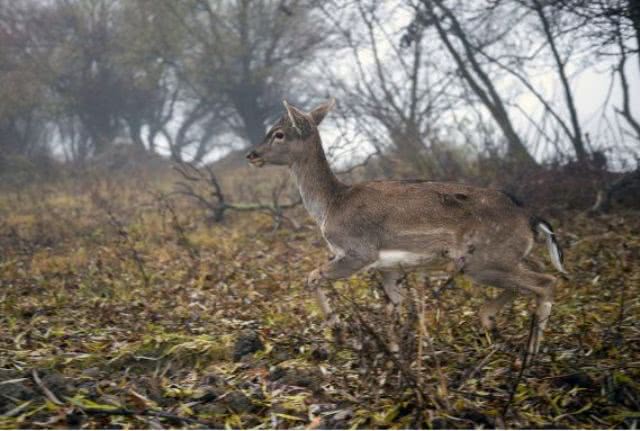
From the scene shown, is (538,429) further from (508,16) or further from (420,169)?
(508,16)

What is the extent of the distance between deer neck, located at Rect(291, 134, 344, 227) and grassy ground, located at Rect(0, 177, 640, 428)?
0.99 meters

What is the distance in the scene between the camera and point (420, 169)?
46.0 feet

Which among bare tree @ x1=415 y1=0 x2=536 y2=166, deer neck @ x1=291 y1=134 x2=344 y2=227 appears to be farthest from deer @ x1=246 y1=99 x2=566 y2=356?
bare tree @ x1=415 y1=0 x2=536 y2=166

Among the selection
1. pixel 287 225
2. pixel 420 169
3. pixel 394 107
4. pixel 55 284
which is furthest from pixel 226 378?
pixel 394 107

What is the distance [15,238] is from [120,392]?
328 inches

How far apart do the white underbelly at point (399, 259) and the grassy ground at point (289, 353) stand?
0.19 m

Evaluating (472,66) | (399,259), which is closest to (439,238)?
(399,259)

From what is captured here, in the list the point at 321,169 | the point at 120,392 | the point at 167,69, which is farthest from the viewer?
the point at 167,69

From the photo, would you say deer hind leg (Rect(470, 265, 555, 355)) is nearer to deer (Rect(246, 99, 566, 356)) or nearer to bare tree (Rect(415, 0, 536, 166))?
deer (Rect(246, 99, 566, 356))

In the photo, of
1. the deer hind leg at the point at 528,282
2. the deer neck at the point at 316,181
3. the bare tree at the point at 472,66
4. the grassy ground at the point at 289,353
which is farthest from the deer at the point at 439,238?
the bare tree at the point at 472,66

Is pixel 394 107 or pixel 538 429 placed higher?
Result: pixel 394 107

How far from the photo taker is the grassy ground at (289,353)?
4.26 meters

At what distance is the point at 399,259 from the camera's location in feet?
19.0

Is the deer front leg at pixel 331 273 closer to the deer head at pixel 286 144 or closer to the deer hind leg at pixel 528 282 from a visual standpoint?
the deer hind leg at pixel 528 282
